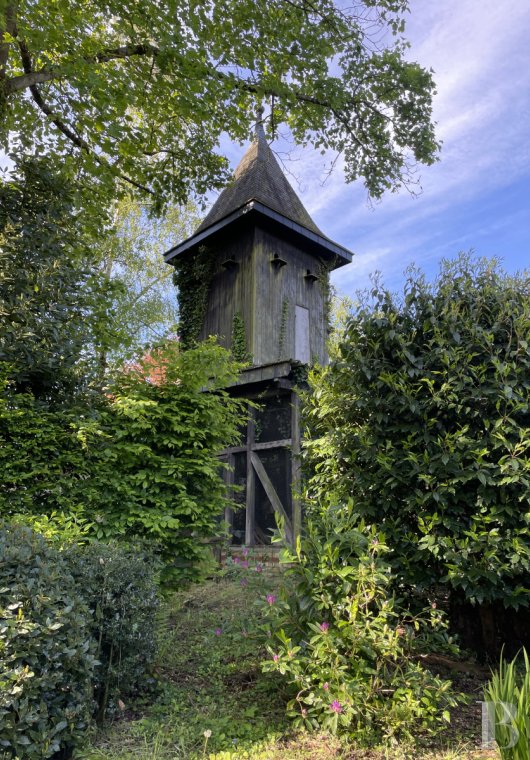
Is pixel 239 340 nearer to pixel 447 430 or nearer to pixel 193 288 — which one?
pixel 193 288

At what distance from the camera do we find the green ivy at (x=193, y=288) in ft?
45.6

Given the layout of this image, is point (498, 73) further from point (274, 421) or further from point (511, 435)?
point (274, 421)

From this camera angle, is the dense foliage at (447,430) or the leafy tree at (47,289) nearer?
the dense foliage at (447,430)

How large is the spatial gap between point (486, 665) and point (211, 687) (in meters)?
2.34

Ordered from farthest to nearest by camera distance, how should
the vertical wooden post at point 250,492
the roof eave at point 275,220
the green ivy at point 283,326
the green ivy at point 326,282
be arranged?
the green ivy at point 326,282
the green ivy at point 283,326
the roof eave at point 275,220
the vertical wooden post at point 250,492

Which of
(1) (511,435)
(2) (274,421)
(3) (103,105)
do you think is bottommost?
(1) (511,435)

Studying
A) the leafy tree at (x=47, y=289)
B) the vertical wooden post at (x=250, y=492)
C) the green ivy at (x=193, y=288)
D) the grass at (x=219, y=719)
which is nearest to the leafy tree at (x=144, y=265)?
the green ivy at (x=193, y=288)

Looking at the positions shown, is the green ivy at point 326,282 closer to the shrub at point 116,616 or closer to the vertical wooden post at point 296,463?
the vertical wooden post at point 296,463

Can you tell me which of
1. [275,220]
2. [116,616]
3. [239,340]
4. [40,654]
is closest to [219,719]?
[116,616]

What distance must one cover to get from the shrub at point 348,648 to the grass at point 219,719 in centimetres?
14

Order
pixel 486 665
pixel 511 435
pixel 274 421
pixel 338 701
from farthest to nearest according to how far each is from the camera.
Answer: pixel 274 421
pixel 486 665
pixel 511 435
pixel 338 701

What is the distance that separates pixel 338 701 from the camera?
118 inches

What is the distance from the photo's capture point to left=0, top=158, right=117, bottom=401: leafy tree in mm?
5426

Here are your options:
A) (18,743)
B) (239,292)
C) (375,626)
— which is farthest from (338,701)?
(239,292)
